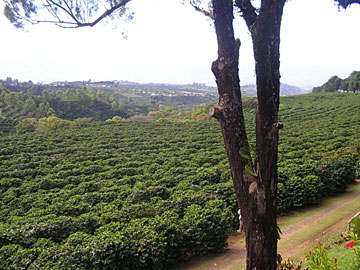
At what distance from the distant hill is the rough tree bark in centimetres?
6448

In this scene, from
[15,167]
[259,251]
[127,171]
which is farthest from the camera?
[15,167]

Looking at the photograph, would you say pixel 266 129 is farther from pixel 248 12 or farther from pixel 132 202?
pixel 132 202

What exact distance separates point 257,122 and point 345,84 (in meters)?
69.5

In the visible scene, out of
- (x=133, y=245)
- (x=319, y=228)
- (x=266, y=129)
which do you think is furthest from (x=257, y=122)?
(x=319, y=228)

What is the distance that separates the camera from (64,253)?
5570mm

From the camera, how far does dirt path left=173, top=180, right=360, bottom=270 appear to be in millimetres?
6423

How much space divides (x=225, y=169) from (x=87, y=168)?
7.47m

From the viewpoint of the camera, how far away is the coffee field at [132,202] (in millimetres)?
5801

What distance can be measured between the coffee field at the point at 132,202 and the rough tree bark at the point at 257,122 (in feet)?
10.7

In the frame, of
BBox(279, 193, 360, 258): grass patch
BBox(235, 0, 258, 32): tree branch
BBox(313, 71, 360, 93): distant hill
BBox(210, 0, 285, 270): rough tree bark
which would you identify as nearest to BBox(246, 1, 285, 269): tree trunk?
BBox(210, 0, 285, 270): rough tree bark

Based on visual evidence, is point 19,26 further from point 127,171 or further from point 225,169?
point 127,171

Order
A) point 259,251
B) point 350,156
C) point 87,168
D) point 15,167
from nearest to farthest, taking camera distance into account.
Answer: point 259,251 < point 350,156 < point 87,168 < point 15,167

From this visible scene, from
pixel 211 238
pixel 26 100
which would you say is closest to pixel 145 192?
pixel 211 238

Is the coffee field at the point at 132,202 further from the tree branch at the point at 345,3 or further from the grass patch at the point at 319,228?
the tree branch at the point at 345,3
